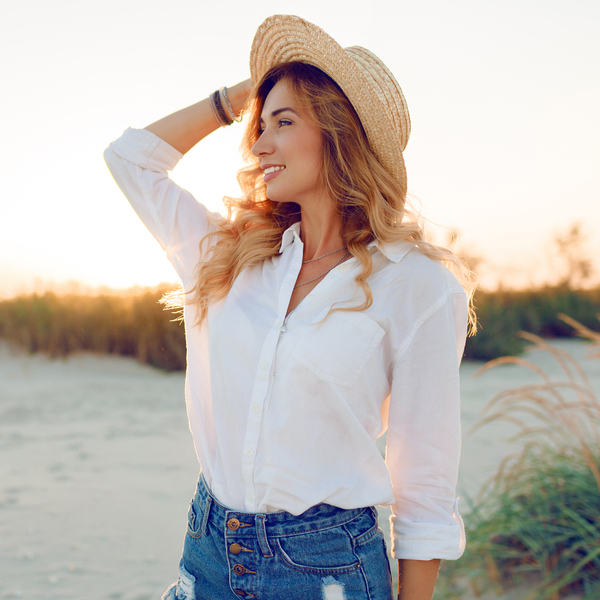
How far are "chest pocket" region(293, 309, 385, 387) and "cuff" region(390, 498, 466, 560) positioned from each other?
38cm

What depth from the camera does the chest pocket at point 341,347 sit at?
1.24m

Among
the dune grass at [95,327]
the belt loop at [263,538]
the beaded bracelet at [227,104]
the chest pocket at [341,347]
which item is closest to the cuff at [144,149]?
the beaded bracelet at [227,104]

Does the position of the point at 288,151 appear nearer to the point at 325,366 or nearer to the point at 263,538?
the point at 325,366

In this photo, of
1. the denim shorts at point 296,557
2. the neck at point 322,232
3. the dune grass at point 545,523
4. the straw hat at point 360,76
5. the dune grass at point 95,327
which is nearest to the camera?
the denim shorts at point 296,557

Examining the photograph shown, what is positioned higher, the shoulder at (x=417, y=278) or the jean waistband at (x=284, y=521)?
the shoulder at (x=417, y=278)

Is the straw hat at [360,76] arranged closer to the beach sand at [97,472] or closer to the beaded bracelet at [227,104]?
the beaded bracelet at [227,104]

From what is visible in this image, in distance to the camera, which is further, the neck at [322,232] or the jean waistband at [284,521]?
the neck at [322,232]

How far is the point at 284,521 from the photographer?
1.22 meters

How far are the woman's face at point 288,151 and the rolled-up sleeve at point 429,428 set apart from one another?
55 centimetres

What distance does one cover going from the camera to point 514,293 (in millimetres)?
11047

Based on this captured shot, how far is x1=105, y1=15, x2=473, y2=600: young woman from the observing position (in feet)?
4.01

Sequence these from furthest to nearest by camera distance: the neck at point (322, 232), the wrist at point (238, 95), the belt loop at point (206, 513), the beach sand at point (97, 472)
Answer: the beach sand at point (97, 472)
the wrist at point (238, 95)
the neck at point (322, 232)
the belt loop at point (206, 513)

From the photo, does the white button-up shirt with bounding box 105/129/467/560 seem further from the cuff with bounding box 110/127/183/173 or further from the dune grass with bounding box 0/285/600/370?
the dune grass with bounding box 0/285/600/370

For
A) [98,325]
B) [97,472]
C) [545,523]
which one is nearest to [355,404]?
[545,523]
